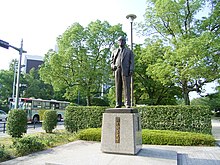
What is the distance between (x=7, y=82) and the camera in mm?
31250

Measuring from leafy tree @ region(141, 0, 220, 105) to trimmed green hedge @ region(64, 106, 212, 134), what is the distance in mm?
2507

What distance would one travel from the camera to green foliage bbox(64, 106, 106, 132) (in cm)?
1390

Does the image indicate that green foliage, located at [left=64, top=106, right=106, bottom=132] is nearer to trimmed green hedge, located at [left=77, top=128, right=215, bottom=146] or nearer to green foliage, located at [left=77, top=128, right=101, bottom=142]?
green foliage, located at [left=77, top=128, right=101, bottom=142]

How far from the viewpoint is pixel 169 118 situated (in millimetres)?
12305

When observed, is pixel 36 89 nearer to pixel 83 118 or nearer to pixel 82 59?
pixel 82 59

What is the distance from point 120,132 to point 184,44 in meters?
8.69

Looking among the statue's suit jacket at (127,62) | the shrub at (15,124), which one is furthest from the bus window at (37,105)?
the statue's suit jacket at (127,62)

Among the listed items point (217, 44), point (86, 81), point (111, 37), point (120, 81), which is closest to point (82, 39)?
point (111, 37)

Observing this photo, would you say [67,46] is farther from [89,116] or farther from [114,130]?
[114,130]

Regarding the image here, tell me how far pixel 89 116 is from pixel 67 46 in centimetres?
794

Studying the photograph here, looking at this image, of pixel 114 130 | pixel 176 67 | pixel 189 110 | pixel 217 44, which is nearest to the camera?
pixel 114 130

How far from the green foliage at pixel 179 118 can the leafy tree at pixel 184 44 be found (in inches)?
97.1

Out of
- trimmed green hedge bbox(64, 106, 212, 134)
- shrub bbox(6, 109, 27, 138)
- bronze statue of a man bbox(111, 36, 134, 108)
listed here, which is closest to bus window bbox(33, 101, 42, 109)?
trimmed green hedge bbox(64, 106, 212, 134)

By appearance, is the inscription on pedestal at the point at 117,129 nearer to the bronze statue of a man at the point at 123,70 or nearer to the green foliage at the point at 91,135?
the bronze statue of a man at the point at 123,70
